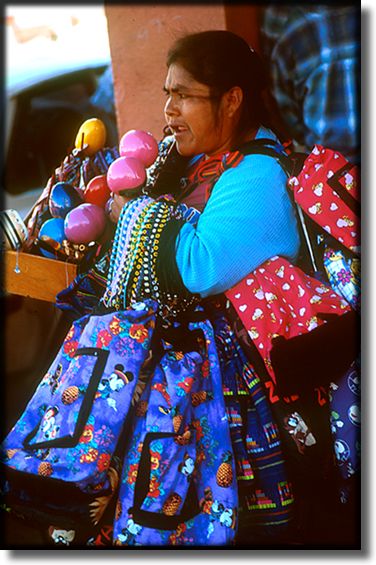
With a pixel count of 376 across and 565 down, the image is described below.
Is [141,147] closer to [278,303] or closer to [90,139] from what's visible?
[90,139]

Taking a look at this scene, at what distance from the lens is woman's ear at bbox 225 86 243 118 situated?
231cm

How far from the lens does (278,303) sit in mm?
2201

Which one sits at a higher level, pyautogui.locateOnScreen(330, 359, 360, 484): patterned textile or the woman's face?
the woman's face

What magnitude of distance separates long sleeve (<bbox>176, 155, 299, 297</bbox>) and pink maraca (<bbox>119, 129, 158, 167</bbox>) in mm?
309

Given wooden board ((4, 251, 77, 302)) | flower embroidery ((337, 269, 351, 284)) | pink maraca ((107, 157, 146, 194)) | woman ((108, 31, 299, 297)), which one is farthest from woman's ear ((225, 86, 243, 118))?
wooden board ((4, 251, 77, 302))

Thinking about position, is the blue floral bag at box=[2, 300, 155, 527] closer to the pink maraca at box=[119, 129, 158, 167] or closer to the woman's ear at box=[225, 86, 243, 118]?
the pink maraca at box=[119, 129, 158, 167]

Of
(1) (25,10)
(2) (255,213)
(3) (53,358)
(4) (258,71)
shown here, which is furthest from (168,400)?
(1) (25,10)

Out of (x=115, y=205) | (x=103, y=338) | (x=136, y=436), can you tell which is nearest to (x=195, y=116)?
(x=115, y=205)

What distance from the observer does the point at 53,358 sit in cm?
238

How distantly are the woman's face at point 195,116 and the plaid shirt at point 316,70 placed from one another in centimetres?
29

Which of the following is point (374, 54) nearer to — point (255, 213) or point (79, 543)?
point (255, 213)

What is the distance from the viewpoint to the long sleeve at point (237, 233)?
221cm

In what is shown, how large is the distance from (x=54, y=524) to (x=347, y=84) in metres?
1.59

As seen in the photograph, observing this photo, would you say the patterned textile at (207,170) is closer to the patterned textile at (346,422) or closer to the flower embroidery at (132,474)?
the patterned textile at (346,422)
